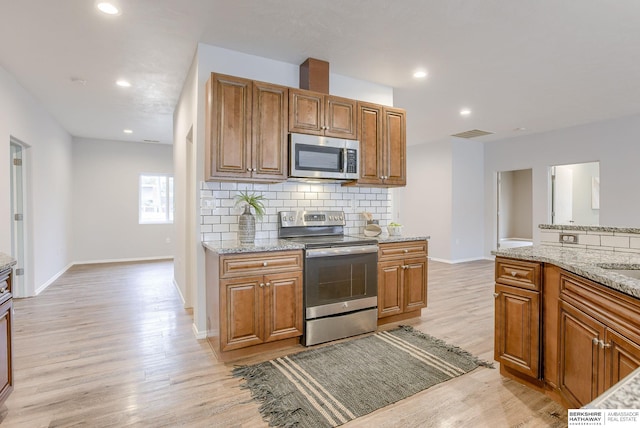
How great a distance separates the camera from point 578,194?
847cm

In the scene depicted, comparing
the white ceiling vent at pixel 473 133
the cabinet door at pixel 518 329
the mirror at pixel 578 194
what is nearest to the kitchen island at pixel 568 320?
the cabinet door at pixel 518 329

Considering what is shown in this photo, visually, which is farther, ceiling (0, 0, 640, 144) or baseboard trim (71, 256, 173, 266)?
baseboard trim (71, 256, 173, 266)

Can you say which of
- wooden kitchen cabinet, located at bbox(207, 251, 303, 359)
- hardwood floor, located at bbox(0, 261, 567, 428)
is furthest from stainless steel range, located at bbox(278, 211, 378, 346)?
hardwood floor, located at bbox(0, 261, 567, 428)

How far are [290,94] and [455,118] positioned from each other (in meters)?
3.72

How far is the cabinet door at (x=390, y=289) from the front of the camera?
3367 millimetres

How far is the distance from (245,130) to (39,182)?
408cm

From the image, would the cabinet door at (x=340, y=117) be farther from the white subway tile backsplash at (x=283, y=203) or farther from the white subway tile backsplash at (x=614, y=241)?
the white subway tile backsplash at (x=614, y=241)

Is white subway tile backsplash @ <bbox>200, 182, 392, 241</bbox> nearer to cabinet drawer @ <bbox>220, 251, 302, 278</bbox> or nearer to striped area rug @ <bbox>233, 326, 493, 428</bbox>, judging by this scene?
cabinet drawer @ <bbox>220, 251, 302, 278</bbox>

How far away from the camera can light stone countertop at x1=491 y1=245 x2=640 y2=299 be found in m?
1.44

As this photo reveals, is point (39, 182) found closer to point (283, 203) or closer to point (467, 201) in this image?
point (283, 203)

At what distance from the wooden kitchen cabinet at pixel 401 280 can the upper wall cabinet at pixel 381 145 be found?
78cm

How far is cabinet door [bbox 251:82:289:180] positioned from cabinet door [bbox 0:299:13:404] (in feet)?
6.21

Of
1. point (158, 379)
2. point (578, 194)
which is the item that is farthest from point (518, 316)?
→ point (578, 194)

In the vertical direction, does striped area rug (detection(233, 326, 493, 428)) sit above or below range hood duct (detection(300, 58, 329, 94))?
below
